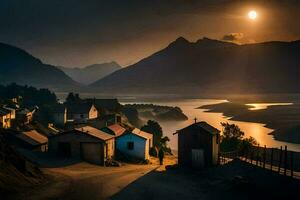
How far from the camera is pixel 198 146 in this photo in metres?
51.0

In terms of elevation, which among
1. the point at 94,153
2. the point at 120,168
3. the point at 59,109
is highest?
the point at 59,109

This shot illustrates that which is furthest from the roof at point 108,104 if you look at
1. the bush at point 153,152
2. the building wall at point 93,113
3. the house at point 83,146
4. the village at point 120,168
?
the house at point 83,146

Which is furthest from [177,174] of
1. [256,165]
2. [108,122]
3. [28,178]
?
[108,122]

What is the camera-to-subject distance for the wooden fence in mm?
36375

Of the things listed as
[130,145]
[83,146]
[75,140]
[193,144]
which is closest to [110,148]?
[83,146]

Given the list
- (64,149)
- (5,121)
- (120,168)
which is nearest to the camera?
(120,168)

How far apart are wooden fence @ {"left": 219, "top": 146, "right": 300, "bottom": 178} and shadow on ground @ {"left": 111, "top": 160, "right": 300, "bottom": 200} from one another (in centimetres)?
95

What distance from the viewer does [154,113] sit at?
187m

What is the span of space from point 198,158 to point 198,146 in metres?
1.35

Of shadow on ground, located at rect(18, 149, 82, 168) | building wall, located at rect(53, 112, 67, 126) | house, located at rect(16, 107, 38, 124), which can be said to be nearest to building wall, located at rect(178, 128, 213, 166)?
shadow on ground, located at rect(18, 149, 82, 168)

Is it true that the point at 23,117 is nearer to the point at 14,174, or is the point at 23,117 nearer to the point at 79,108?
the point at 79,108

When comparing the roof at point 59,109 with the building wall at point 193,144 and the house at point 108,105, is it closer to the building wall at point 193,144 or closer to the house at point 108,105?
the house at point 108,105

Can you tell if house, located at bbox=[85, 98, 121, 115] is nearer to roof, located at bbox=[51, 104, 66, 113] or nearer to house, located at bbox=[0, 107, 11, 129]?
roof, located at bbox=[51, 104, 66, 113]

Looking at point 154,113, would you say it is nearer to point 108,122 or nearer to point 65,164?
point 108,122
